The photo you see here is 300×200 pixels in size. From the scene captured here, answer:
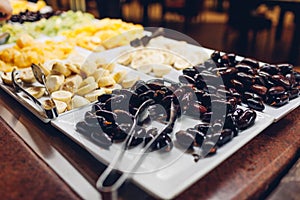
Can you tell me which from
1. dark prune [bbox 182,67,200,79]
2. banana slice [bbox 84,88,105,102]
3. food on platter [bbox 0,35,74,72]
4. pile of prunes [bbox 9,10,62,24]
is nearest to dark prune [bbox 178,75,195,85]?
dark prune [bbox 182,67,200,79]

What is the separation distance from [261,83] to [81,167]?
0.53 metres

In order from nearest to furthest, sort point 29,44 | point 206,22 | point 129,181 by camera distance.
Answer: point 129,181
point 29,44
point 206,22

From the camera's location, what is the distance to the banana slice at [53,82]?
0.97 m

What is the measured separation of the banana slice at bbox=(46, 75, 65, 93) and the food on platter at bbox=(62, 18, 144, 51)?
1.56 ft

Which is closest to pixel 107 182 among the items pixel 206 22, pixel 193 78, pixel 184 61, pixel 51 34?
pixel 193 78

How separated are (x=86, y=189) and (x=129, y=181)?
3.3 inches

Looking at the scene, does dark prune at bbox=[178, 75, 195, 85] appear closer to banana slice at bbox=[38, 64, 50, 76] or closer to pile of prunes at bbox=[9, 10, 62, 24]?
banana slice at bbox=[38, 64, 50, 76]

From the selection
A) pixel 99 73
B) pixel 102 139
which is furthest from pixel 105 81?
pixel 102 139

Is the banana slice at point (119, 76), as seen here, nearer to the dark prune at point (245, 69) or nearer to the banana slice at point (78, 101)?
the banana slice at point (78, 101)

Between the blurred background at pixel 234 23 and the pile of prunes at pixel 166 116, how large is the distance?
2090 millimetres

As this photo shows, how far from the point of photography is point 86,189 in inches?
23.8

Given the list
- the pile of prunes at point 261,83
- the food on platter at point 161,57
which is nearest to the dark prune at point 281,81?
the pile of prunes at point 261,83

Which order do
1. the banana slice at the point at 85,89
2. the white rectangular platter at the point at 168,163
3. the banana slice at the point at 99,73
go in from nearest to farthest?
the white rectangular platter at the point at 168,163
the banana slice at the point at 85,89
the banana slice at the point at 99,73

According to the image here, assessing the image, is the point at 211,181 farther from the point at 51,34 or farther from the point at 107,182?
the point at 51,34
